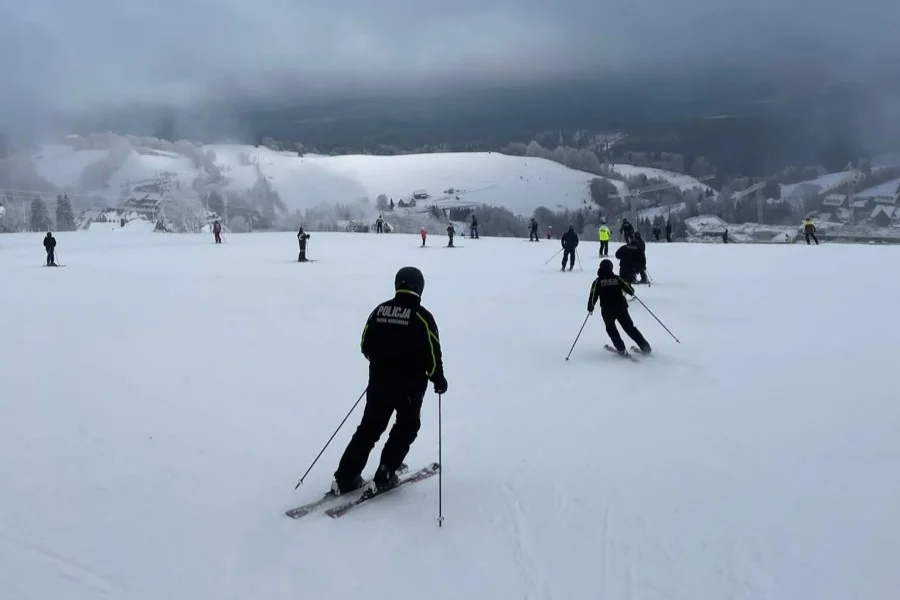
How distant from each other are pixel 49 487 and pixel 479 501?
12.3 feet

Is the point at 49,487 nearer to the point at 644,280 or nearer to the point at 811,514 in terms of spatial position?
the point at 811,514

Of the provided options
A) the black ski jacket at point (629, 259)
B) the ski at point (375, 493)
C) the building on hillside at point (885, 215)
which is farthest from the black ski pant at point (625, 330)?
the building on hillside at point (885, 215)

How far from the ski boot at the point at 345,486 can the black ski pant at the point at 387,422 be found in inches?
1.0

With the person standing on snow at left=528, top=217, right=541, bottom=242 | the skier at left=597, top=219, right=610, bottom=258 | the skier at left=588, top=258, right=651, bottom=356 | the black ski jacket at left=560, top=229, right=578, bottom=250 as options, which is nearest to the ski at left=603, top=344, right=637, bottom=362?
the skier at left=588, top=258, right=651, bottom=356

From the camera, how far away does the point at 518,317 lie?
606 inches

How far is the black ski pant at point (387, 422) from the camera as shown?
5484 millimetres

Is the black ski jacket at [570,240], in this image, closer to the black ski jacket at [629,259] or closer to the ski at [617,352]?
the black ski jacket at [629,259]

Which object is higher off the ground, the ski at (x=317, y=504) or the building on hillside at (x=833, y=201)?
the building on hillside at (x=833, y=201)

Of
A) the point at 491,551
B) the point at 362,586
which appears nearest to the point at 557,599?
the point at 491,551

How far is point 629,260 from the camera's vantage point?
690 inches

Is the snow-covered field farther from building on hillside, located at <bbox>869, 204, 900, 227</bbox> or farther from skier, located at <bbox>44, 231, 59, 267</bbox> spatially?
building on hillside, located at <bbox>869, 204, 900, 227</bbox>

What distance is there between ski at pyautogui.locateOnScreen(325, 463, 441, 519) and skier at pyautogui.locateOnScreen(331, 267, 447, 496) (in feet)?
0.25

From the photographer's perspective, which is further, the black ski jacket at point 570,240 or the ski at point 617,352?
the black ski jacket at point 570,240

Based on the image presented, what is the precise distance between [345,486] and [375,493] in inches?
10.1
